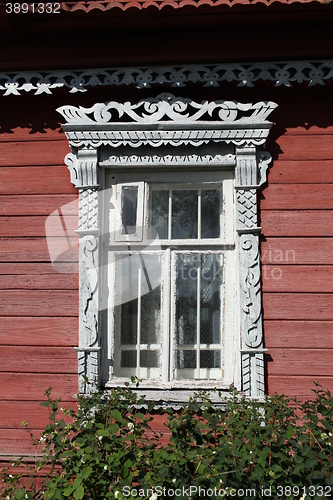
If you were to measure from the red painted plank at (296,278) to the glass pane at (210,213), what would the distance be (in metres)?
0.48

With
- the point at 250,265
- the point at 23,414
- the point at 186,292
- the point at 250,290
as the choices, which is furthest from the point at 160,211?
the point at 23,414

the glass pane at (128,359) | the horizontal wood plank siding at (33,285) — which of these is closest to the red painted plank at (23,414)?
the horizontal wood plank siding at (33,285)

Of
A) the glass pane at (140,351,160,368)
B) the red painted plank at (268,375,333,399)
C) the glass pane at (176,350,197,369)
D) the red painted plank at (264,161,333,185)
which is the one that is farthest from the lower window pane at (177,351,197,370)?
the red painted plank at (264,161,333,185)

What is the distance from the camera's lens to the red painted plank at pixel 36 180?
356cm

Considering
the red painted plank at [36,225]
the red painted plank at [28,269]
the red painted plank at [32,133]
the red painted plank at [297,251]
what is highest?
the red painted plank at [32,133]

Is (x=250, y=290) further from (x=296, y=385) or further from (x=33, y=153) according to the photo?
(x=33, y=153)

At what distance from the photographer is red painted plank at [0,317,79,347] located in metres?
3.41

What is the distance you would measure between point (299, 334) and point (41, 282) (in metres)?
1.95

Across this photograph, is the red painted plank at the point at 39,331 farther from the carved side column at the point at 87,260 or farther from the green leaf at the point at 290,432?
the green leaf at the point at 290,432

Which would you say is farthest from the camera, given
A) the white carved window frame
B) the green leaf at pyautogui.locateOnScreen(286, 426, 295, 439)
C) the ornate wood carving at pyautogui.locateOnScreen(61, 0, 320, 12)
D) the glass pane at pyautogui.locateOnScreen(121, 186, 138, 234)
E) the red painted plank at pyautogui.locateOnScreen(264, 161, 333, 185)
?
the glass pane at pyautogui.locateOnScreen(121, 186, 138, 234)

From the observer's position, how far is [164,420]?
3268mm

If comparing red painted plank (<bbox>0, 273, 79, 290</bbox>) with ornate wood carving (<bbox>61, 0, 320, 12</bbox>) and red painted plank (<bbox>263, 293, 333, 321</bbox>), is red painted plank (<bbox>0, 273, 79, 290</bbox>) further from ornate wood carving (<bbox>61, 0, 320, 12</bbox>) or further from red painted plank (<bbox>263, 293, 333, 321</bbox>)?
ornate wood carving (<bbox>61, 0, 320, 12</bbox>)

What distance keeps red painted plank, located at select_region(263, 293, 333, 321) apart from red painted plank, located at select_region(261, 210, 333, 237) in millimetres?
457

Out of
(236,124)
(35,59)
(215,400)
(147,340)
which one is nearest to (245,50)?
(236,124)
